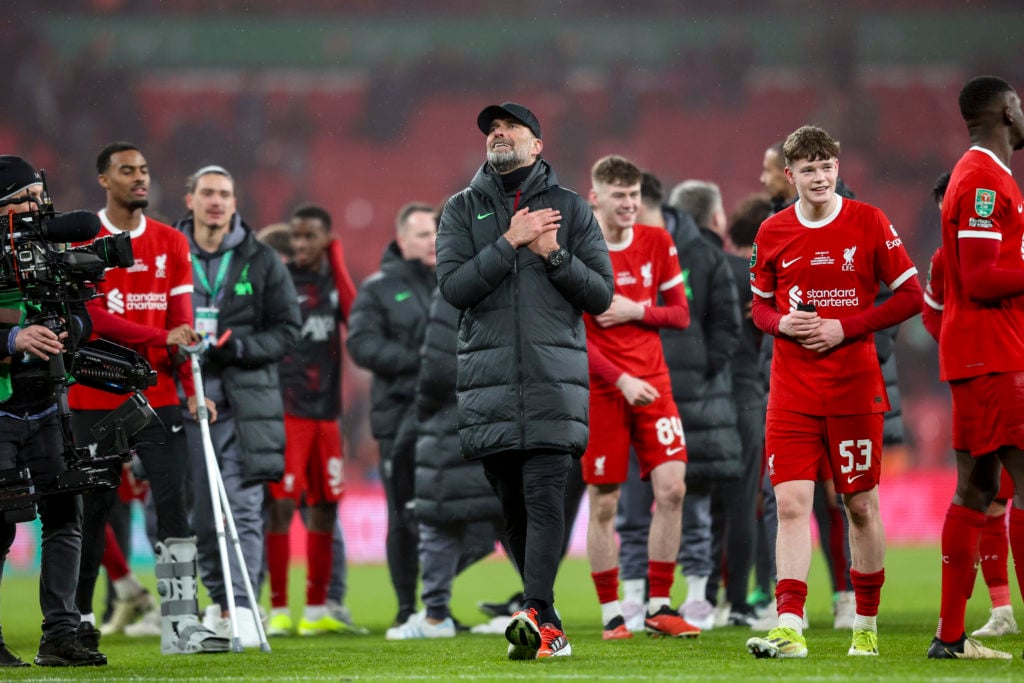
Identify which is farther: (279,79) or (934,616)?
(279,79)

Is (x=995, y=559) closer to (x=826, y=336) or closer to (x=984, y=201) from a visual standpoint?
(x=826, y=336)

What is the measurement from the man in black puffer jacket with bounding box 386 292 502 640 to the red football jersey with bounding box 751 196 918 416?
265 cm

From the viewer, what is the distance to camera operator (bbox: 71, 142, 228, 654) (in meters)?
6.88

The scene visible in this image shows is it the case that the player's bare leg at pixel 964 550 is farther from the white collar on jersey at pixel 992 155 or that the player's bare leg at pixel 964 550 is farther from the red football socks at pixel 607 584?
the red football socks at pixel 607 584

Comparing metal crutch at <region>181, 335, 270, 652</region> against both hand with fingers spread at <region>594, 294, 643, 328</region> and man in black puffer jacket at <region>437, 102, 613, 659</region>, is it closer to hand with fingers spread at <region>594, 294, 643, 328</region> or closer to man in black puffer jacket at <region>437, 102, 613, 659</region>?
man in black puffer jacket at <region>437, 102, 613, 659</region>

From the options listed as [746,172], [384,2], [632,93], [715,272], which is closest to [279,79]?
[384,2]

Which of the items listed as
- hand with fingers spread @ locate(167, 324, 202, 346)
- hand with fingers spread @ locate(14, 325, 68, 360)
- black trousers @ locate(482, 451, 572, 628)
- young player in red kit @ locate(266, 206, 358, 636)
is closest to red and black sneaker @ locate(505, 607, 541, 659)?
black trousers @ locate(482, 451, 572, 628)

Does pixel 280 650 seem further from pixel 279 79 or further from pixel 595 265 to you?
pixel 279 79

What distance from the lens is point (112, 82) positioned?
2762 cm

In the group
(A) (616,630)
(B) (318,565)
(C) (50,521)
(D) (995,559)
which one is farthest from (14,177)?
(D) (995,559)

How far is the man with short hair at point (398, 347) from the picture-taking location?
8.91 metres

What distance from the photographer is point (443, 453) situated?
8312 millimetres

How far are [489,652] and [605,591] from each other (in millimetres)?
1036

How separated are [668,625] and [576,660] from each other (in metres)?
1.48
